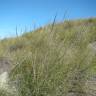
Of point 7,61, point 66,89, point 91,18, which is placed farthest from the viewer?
point 91,18

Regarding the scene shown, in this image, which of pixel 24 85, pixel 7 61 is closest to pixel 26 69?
pixel 24 85

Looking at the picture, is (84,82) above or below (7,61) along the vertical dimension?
below

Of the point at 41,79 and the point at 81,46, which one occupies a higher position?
the point at 81,46

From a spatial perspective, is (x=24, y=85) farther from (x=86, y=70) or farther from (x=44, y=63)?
(x=86, y=70)

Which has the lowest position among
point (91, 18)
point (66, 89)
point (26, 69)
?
point (66, 89)

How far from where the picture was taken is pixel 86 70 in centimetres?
544

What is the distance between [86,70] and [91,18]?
8784 mm

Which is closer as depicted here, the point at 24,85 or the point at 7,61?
the point at 24,85

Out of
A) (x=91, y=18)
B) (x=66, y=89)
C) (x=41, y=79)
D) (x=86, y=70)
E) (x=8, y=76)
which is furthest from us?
(x=91, y=18)

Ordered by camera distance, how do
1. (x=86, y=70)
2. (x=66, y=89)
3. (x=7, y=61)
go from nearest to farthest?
(x=66, y=89)
(x=86, y=70)
(x=7, y=61)

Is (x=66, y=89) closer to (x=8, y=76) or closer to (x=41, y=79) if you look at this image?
(x=41, y=79)

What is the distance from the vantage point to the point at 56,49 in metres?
4.77

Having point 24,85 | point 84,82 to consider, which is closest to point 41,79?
point 24,85

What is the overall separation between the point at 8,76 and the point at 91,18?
371 inches
